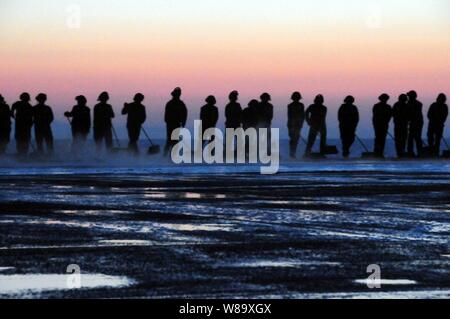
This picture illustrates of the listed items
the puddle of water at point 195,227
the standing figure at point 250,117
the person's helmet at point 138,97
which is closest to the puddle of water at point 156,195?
the puddle of water at point 195,227

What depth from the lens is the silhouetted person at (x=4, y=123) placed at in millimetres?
40062

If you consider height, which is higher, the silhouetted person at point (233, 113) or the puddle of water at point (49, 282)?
the silhouetted person at point (233, 113)

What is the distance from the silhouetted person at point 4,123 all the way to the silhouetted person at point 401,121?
11.1 m

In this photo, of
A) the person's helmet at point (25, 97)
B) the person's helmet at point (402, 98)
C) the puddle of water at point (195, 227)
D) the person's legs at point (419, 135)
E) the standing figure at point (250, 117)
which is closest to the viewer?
the puddle of water at point (195, 227)

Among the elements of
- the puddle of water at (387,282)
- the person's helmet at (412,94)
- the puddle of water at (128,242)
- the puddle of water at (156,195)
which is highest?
the person's helmet at (412,94)

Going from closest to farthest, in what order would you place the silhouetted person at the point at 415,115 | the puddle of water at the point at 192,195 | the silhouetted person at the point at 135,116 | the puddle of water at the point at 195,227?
the puddle of water at the point at 195,227
the puddle of water at the point at 192,195
the silhouetted person at the point at 135,116
the silhouetted person at the point at 415,115

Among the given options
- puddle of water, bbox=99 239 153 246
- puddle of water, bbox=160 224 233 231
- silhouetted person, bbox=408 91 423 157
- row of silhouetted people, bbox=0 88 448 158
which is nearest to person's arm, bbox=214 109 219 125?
row of silhouetted people, bbox=0 88 448 158

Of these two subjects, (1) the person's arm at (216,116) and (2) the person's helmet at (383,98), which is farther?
(2) the person's helmet at (383,98)

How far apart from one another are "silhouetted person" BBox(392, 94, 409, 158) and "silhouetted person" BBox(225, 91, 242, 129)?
181 inches

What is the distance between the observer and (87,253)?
39.3 feet

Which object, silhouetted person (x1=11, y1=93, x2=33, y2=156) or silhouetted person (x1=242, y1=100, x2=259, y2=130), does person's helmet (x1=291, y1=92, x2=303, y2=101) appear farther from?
silhouetted person (x1=11, y1=93, x2=33, y2=156)

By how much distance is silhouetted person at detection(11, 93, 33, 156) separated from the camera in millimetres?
39781

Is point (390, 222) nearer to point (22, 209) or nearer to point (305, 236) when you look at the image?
point (305, 236)

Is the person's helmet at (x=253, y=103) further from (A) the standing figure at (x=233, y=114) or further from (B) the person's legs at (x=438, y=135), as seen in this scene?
(B) the person's legs at (x=438, y=135)
